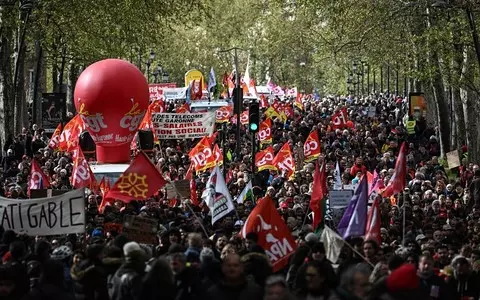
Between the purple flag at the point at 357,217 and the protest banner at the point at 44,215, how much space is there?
302 cm

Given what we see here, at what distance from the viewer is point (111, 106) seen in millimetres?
31188

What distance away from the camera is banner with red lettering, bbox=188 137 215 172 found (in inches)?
1142

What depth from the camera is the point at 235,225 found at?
18922mm

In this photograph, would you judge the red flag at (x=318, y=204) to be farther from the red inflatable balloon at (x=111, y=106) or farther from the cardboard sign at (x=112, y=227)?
the red inflatable balloon at (x=111, y=106)

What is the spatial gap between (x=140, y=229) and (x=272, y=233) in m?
1.66

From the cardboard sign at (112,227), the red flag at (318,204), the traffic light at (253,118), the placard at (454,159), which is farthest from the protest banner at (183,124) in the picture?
the cardboard sign at (112,227)

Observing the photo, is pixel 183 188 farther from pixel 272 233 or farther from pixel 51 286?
pixel 51 286

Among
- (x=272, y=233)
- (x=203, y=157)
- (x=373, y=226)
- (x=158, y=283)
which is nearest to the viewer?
(x=158, y=283)

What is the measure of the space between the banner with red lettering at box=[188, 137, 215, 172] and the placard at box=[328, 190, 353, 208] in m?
9.27

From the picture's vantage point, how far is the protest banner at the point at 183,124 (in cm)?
3159

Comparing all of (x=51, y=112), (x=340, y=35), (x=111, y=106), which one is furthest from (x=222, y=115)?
(x=111, y=106)

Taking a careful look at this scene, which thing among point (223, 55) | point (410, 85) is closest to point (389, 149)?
point (410, 85)

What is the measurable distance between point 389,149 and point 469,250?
72.9ft

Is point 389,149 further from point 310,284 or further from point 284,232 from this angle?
point 310,284
